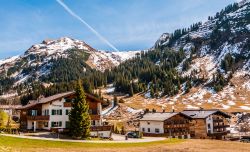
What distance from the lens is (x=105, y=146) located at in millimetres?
65500

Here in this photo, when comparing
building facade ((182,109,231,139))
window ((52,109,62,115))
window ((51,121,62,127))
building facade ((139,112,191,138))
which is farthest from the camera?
building facade ((182,109,231,139))

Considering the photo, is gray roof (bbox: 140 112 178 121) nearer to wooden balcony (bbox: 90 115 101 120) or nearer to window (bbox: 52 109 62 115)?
wooden balcony (bbox: 90 115 101 120)

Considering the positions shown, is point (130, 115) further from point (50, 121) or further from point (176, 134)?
point (50, 121)

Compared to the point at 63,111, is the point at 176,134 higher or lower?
lower

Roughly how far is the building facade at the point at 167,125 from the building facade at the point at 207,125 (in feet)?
12.9

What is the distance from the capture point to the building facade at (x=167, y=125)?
102750 millimetres

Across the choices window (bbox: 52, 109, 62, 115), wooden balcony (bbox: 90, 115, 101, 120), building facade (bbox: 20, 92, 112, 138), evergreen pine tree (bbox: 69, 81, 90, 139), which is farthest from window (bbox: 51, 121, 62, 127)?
evergreen pine tree (bbox: 69, 81, 90, 139)

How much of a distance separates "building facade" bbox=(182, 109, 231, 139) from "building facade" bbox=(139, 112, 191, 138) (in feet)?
12.9

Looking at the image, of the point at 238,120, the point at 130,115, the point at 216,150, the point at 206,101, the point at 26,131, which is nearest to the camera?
the point at 216,150

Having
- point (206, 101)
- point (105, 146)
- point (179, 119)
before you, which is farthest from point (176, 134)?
point (206, 101)

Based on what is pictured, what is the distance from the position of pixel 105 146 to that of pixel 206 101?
133 metres

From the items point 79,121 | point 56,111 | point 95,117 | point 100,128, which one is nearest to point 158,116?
point 95,117

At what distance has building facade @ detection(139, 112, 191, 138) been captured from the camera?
4045 inches

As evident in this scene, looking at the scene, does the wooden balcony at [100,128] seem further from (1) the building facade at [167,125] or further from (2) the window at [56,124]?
(1) the building facade at [167,125]
